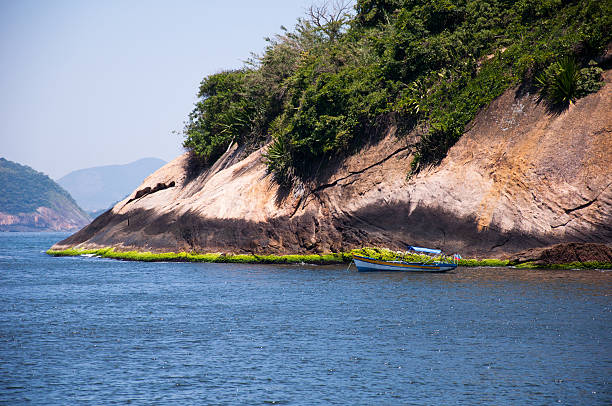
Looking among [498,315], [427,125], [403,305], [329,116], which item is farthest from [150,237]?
[498,315]

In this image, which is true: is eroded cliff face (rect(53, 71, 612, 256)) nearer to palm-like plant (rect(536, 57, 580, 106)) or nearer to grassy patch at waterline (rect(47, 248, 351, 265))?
grassy patch at waterline (rect(47, 248, 351, 265))

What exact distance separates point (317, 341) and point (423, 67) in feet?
105

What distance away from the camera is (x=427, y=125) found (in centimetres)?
4609

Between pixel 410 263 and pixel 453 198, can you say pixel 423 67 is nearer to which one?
pixel 453 198

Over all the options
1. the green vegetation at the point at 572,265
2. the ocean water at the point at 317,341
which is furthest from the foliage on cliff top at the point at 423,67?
the ocean water at the point at 317,341

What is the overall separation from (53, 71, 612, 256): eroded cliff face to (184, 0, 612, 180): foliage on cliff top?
1.56 meters

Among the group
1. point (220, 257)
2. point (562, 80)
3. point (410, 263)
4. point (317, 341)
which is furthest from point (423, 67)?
point (317, 341)

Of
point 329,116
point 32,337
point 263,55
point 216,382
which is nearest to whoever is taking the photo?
point 216,382

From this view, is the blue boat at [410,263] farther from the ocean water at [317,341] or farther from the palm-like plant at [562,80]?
the palm-like plant at [562,80]

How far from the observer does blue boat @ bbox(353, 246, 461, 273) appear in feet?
131

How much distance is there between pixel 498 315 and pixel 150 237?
38672mm

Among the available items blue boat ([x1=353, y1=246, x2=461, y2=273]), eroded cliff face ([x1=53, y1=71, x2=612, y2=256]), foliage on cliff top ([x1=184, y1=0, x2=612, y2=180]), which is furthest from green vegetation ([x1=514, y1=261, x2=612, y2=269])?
foliage on cliff top ([x1=184, y1=0, x2=612, y2=180])

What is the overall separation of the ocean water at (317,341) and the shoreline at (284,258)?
2.36 meters

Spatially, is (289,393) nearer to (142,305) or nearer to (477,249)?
(142,305)
